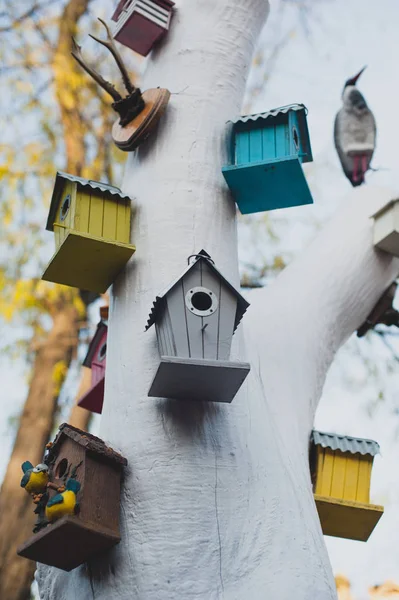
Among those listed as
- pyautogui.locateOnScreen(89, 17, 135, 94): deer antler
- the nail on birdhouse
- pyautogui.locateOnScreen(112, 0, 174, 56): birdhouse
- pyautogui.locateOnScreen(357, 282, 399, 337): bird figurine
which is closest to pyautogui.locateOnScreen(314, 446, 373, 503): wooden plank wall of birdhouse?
pyautogui.locateOnScreen(357, 282, 399, 337): bird figurine

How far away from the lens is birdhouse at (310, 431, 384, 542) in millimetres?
3328

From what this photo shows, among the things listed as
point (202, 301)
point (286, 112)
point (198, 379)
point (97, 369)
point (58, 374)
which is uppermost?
point (58, 374)

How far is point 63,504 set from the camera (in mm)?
2404

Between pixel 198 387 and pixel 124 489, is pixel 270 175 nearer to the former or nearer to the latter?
pixel 198 387

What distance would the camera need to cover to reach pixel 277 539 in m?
2.53

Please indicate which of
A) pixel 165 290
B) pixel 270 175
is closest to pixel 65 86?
pixel 270 175

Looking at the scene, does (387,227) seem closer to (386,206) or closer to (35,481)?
(386,206)

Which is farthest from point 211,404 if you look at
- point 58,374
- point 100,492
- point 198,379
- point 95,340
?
point 58,374

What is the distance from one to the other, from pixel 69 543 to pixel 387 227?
6.00 feet

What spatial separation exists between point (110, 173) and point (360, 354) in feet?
6.74

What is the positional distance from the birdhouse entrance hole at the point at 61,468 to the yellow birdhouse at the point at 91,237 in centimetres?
68

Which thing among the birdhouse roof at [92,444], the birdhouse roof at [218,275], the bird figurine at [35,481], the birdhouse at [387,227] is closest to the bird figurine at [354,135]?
the birdhouse at [387,227]

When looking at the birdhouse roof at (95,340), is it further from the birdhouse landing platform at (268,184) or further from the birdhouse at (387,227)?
the birdhouse at (387,227)

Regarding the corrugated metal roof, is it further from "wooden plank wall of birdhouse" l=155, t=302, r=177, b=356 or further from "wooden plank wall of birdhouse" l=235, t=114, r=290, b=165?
"wooden plank wall of birdhouse" l=155, t=302, r=177, b=356
